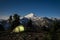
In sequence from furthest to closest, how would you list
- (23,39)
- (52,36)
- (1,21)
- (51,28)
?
(1,21), (23,39), (51,28), (52,36)

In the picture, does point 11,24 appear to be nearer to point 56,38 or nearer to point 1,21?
point 1,21

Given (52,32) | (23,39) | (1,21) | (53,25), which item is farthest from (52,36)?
(1,21)

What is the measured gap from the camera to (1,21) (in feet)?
170

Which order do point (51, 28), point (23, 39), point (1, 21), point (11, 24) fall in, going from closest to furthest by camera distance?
point (51, 28) < point (23, 39) < point (11, 24) < point (1, 21)

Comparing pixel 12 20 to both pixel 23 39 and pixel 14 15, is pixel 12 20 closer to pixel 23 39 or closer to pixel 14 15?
pixel 14 15

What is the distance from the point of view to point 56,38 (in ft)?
45.3

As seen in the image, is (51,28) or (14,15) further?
(14,15)

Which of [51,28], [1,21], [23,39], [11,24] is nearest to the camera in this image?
[51,28]

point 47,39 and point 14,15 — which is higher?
point 14,15

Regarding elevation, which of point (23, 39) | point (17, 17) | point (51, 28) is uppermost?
point (17, 17)

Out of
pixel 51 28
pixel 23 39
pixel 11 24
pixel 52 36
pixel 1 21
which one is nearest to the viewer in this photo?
pixel 52 36

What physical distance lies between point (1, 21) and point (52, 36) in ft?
131

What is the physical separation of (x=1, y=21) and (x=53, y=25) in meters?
38.8

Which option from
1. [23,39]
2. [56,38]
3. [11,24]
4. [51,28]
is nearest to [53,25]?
[51,28]
